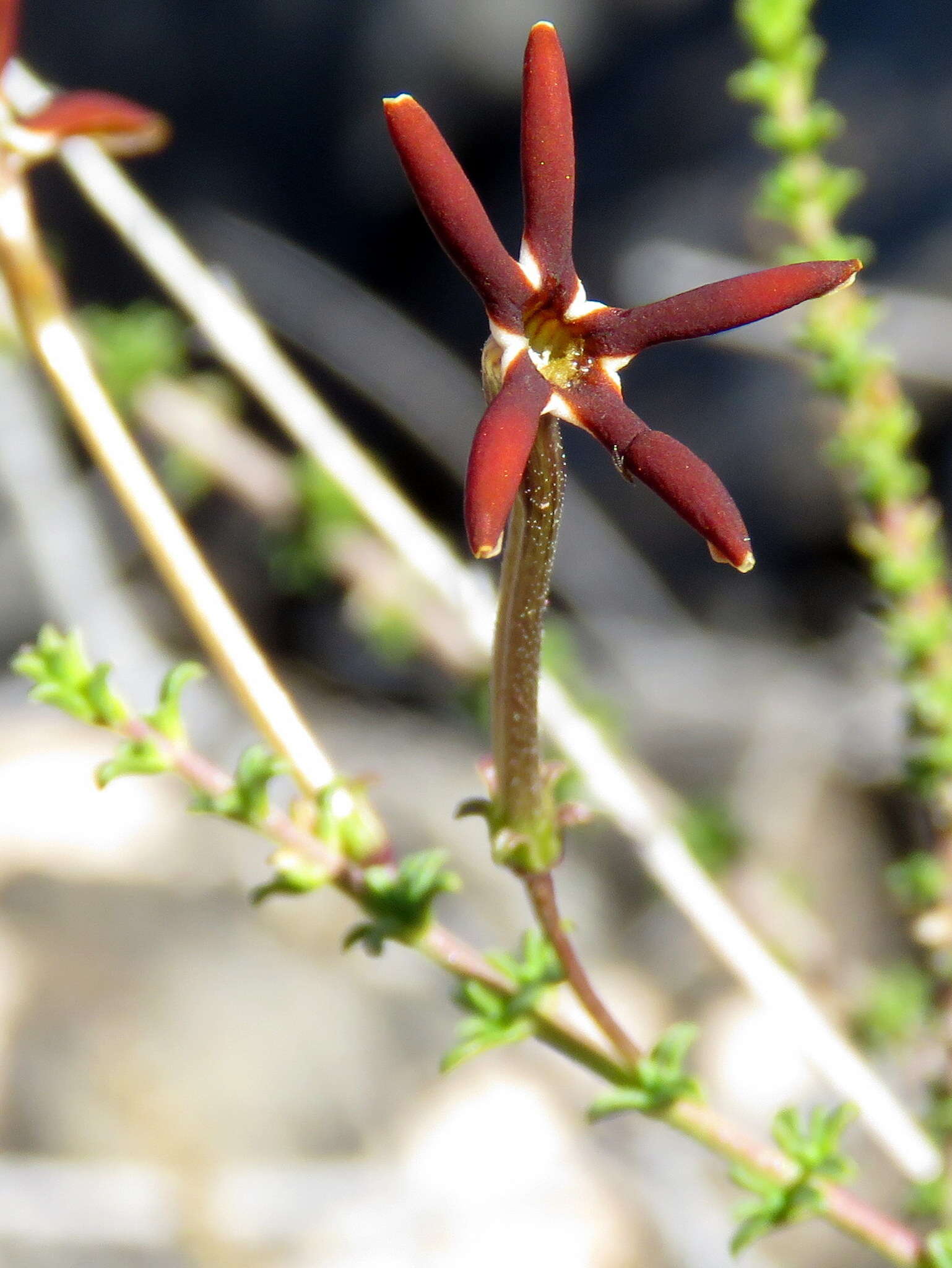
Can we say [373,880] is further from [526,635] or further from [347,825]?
[526,635]

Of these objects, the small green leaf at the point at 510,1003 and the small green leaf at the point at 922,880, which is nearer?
the small green leaf at the point at 510,1003

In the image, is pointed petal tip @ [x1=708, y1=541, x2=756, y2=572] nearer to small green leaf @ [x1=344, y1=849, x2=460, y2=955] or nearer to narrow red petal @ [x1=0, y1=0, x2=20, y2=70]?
small green leaf @ [x1=344, y1=849, x2=460, y2=955]

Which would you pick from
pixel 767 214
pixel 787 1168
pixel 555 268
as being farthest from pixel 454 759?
pixel 555 268

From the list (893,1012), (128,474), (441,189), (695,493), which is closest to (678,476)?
(695,493)

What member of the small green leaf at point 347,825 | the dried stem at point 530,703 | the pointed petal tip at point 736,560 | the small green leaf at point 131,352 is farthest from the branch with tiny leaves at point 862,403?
the small green leaf at point 131,352

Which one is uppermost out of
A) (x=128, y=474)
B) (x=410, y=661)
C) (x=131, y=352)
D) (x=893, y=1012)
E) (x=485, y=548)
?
(x=410, y=661)

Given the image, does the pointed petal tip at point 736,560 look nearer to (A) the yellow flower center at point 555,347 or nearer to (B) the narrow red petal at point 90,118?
(A) the yellow flower center at point 555,347

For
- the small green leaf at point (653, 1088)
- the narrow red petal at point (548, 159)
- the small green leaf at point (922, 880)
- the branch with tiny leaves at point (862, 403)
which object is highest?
the branch with tiny leaves at point (862, 403)
